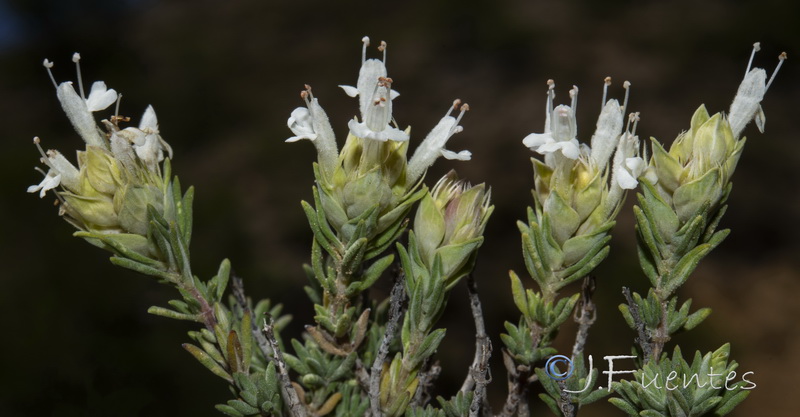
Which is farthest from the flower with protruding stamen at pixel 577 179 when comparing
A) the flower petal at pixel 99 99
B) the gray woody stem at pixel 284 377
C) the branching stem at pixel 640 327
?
the flower petal at pixel 99 99

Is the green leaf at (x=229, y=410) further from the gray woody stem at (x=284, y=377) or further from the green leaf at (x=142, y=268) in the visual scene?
the green leaf at (x=142, y=268)

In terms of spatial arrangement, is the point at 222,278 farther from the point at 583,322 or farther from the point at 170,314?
the point at 583,322

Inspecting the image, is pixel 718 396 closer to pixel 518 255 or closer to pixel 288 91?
pixel 518 255

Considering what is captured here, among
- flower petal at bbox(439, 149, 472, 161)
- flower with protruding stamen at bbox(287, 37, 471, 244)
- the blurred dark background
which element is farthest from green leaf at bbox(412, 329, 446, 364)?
the blurred dark background

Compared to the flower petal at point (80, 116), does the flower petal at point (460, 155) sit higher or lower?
lower

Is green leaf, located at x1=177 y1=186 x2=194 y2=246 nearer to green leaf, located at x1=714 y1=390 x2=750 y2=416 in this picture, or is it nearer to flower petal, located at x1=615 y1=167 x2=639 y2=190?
flower petal, located at x1=615 y1=167 x2=639 y2=190
